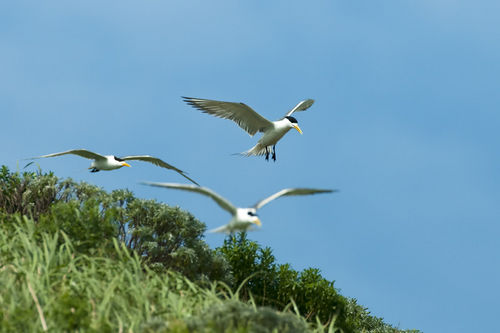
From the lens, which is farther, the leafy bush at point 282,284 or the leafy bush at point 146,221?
the leafy bush at point 282,284

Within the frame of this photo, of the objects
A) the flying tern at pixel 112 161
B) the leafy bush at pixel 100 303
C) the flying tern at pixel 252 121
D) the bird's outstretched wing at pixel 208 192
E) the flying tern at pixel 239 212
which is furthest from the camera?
the flying tern at pixel 252 121

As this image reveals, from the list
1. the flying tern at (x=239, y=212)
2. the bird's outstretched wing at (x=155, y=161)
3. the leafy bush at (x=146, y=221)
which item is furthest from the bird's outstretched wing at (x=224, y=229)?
the bird's outstretched wing at (x=155, y=161)

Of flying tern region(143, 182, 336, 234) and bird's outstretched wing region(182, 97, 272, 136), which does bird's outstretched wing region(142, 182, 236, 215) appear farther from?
bird's outstretched wing region(182, 97, 272, 136)

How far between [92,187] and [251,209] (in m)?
7.99

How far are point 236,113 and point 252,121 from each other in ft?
1.57

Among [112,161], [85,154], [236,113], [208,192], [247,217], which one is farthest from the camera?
[236,113]

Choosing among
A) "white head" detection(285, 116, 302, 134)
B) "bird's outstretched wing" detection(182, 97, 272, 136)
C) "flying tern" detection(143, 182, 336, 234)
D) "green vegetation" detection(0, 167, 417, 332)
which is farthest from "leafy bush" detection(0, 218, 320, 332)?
"white head" detection(285, 116, 302, 134)

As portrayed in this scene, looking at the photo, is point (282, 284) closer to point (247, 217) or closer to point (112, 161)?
point (112, 161)

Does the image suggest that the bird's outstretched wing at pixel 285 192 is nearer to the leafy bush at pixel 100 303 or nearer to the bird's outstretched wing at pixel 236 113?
the leafy bush at pixel 100 303

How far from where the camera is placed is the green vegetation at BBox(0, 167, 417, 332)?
7246 mm

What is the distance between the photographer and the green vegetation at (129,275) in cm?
725

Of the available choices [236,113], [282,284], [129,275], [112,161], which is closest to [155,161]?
[112,161]

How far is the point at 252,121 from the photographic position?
15.7m

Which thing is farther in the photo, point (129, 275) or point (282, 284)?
point (282, 284)
